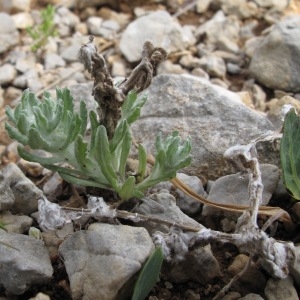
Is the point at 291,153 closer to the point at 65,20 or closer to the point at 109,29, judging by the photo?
the point at 109,29

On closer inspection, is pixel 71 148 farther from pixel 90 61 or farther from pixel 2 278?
pixel 2 278

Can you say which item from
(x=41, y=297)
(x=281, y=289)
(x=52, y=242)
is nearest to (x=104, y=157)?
(x=52, y=242)

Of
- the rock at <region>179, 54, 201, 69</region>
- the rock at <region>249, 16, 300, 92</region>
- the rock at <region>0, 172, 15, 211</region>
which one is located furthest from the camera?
the rock at <region>179, 54, 201, 69</region>

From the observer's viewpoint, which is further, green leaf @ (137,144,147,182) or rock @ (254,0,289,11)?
rock @ (254,0,289,11)

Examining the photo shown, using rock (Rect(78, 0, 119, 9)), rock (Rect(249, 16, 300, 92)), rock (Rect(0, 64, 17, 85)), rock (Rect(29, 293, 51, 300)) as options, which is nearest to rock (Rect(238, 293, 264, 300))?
rock (Rect(29, 293, 51, 300))

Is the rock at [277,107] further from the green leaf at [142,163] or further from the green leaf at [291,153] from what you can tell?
the green leaf at [142,163]

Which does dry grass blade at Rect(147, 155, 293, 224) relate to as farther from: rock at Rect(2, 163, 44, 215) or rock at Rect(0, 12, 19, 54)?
rock at Rect(0, 12, 19, 54)

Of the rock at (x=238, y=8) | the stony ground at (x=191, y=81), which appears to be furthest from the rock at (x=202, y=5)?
the rock at (x=238, y=8)
